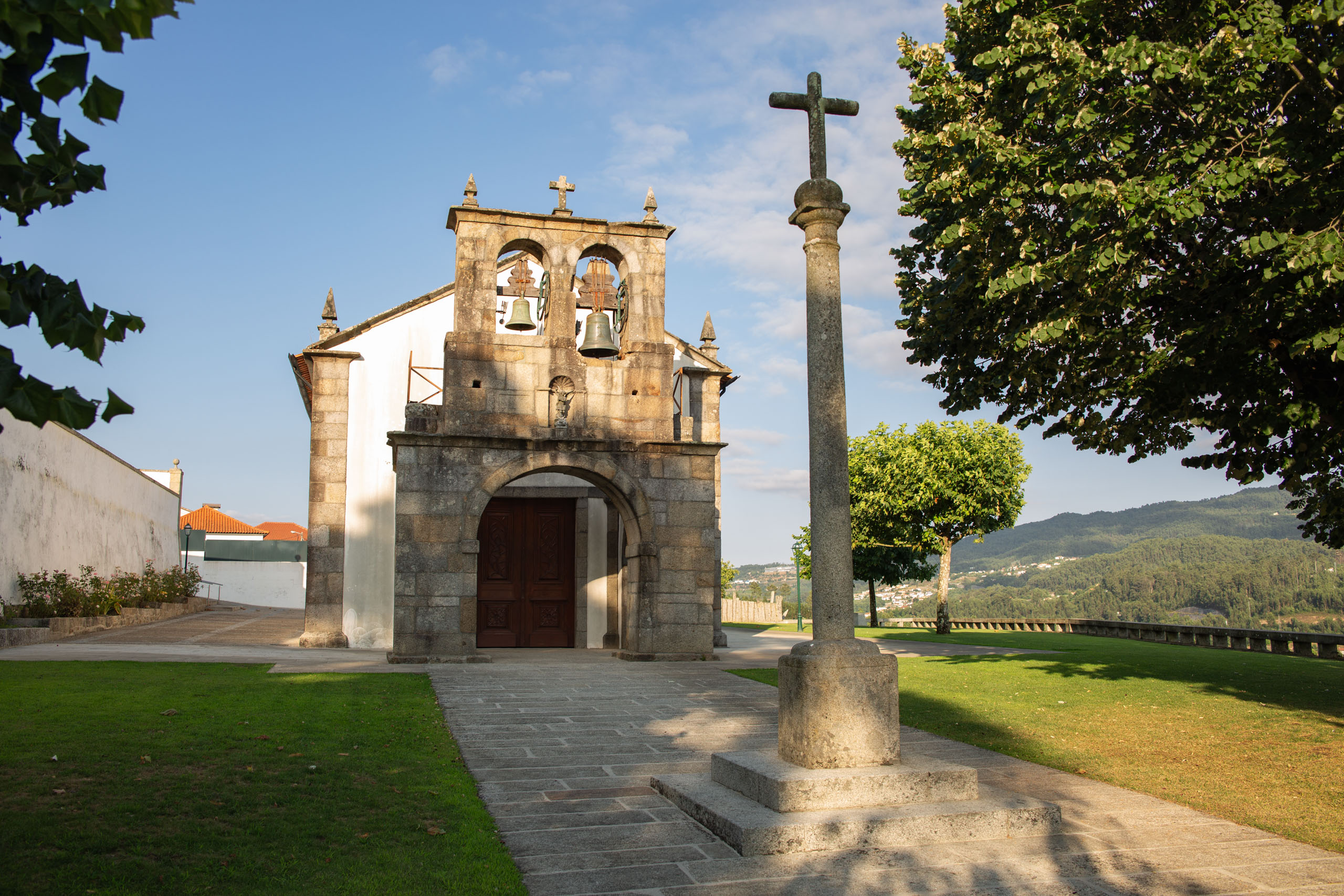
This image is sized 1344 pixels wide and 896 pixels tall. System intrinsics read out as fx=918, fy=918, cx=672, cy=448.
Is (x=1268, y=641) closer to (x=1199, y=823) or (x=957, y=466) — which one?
(x=957, y=466)

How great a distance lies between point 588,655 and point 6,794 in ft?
37.6

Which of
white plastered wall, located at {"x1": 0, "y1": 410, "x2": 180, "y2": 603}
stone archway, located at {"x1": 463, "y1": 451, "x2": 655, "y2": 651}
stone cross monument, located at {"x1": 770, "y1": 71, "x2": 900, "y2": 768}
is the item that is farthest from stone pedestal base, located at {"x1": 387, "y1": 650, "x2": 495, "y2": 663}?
stone cross monument, located at {"x1": 770, "y1": 71, "x2": 900, "y2": 768}

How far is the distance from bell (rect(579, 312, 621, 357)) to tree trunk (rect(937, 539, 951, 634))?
17.2 meters

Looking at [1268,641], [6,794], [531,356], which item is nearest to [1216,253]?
[531,356]

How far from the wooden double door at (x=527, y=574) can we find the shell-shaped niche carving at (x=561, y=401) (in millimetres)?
3674

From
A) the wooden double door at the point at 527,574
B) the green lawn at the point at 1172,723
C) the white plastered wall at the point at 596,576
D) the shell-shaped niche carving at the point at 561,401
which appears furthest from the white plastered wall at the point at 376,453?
the green lawn at the point at 1172,723

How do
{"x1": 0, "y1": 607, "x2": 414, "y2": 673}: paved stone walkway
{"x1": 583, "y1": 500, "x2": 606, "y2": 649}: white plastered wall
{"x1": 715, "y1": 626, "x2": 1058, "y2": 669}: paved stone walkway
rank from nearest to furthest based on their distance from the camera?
{"x1": 0, "y1": 607, "x2": 414, "y2": 673}: paved stone walkway < {"x1": 715, "y1": 626, "x2": 1058, "y2": 669}: paved stone walkway < {"x1": 583, "y1": 500, "x2": 606, "y2": 649}: white plastered wall

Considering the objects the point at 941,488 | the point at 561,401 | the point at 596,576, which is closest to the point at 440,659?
the point at 561,401

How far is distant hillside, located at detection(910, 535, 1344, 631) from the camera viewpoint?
10269 centimetres

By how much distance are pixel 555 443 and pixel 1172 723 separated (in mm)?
9565

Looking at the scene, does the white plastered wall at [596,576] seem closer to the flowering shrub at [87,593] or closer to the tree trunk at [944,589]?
the flowering shrub at [87,593]

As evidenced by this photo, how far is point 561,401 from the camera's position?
15492 mm

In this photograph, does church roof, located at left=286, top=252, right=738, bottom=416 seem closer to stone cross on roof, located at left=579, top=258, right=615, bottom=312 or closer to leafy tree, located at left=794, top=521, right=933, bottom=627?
stone cross on roof, located at left=579, top=258, right=615, bottom=312

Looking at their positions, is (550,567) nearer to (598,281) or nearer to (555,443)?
(555,443)
